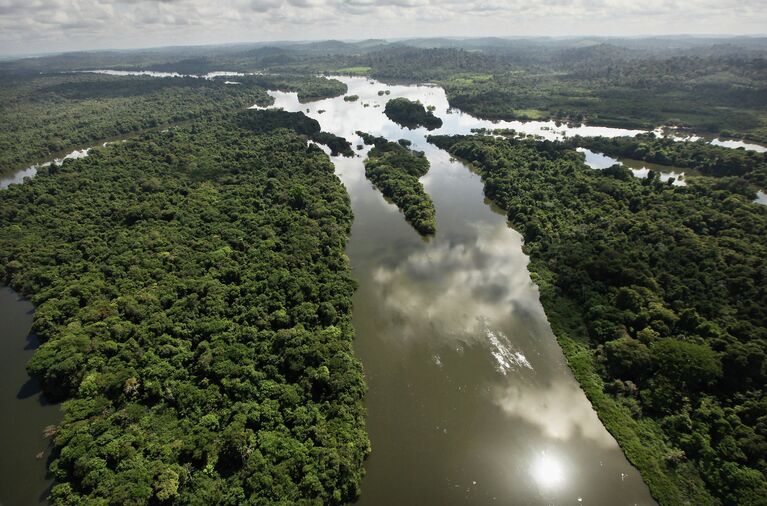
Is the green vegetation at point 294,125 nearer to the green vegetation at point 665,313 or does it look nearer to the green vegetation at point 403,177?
the green vegetation at point 403,177

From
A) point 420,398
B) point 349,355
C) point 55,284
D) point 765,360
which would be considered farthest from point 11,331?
point 765,360

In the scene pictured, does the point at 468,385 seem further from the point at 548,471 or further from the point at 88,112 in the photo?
the point at 88,112

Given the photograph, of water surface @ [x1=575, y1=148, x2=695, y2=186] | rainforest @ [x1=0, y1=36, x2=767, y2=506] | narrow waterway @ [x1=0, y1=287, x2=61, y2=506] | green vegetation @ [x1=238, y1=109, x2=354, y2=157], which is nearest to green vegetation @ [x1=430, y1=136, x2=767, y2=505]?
rainforest @ [x1=0, y1=36, x2=767, y2=506]

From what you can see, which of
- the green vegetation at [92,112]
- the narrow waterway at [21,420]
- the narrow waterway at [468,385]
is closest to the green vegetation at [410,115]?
the green vegetation at [92,112]

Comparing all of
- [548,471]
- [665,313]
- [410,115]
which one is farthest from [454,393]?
[410,115]

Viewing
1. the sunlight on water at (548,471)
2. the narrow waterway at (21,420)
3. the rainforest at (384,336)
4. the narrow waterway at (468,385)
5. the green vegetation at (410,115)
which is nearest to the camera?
the narrow waterway at (21,420)

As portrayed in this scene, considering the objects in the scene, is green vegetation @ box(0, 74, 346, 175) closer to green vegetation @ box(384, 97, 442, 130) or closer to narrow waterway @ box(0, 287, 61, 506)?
green vegetation @ box(384, 97, 442, 130)
